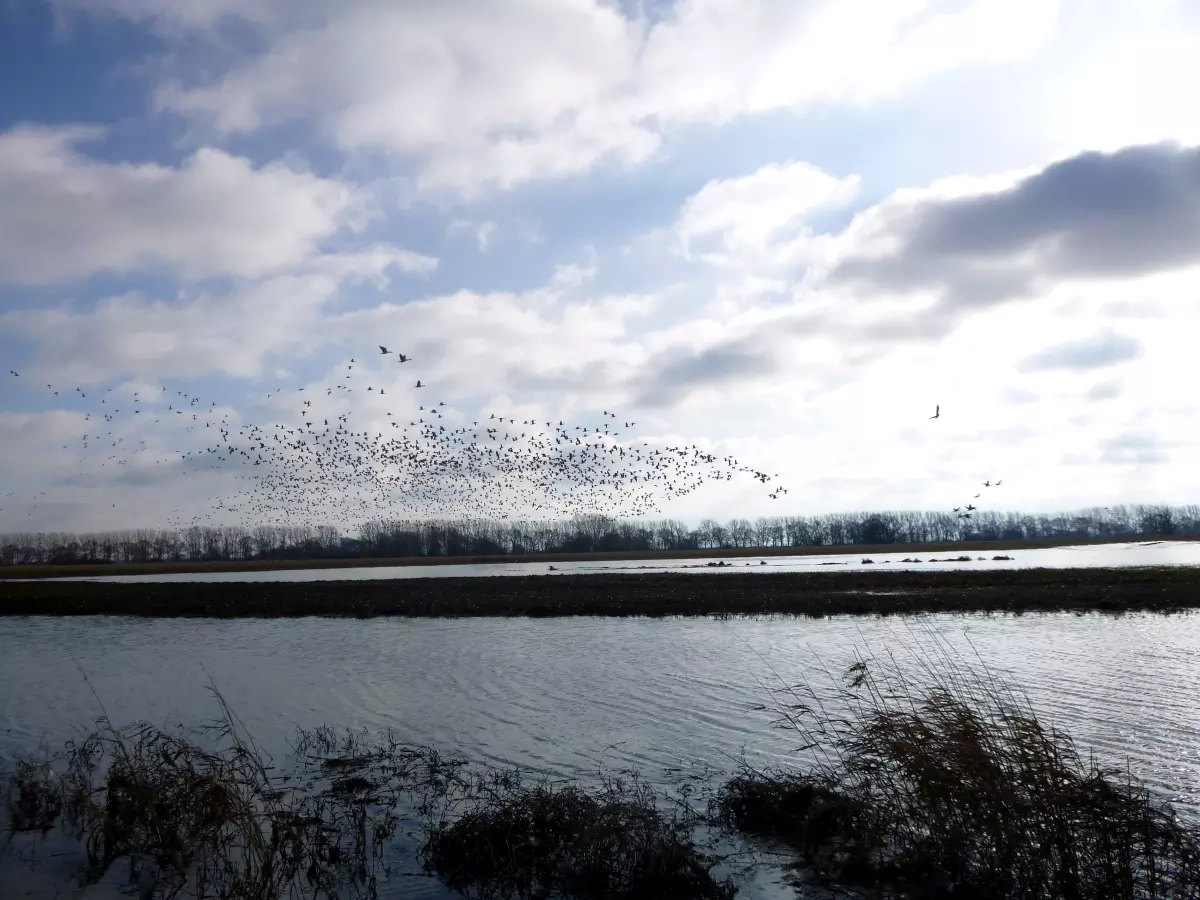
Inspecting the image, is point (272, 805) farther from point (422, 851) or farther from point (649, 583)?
point (649, 583)

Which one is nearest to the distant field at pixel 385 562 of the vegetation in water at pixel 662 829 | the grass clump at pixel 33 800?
the grass clump at pixel 33 800

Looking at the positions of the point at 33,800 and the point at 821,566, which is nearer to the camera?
the point at 33,800

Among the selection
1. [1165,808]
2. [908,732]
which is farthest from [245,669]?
[1165,808]

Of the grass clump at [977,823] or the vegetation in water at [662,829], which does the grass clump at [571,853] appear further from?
the grass clump at [977,823]

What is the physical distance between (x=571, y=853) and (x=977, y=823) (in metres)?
4.10

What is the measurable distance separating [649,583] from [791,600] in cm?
1930

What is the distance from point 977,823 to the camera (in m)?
7.80

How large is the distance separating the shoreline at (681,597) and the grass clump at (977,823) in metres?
28.3

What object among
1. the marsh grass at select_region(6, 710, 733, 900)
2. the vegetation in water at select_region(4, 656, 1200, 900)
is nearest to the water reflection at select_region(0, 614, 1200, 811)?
the marsh grass at select_region(6, 710, 733, 900)

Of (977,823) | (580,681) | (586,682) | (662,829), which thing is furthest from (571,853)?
(580,681)

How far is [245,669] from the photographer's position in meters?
24.0

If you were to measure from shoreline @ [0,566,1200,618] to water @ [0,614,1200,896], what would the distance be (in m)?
4.96

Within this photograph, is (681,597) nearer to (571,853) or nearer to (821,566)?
(571,853)

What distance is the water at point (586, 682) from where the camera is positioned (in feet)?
44.9
